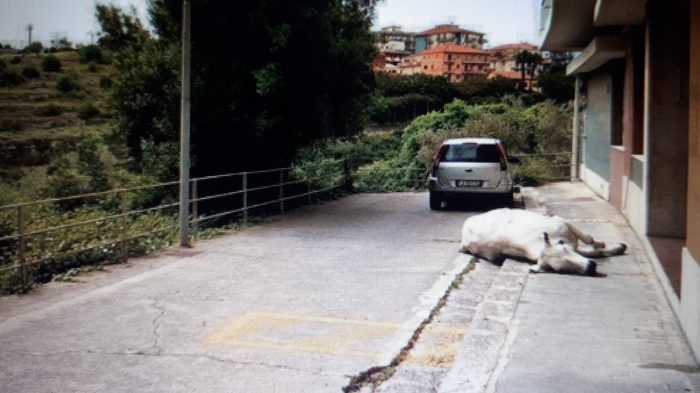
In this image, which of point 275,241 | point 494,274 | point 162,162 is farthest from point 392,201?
point 494,274

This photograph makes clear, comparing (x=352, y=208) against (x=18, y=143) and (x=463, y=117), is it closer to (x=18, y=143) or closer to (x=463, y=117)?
(x=463, y=117)

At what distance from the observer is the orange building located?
112500 millimetres

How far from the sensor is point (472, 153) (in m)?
16.6

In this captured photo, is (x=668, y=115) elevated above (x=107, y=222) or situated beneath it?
elevated above

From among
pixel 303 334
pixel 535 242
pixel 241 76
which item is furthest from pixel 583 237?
pixel 241 76

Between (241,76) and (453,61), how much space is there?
10256cm

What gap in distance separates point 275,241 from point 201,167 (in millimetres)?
5957

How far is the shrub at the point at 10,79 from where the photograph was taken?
4131 cm

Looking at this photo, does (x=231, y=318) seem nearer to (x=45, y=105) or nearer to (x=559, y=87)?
(x=45, y=105)

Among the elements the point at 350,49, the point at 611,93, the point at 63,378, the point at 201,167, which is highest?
the point at 350,49

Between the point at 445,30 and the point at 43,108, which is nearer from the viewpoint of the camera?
the point at 43,108

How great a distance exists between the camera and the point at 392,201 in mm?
19344

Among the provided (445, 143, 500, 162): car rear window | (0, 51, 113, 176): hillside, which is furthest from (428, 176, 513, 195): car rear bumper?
(0, 51, 113, 176): hillside

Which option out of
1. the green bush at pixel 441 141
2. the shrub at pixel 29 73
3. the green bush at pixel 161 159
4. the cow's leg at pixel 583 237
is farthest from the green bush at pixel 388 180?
the shrub at pixel 29 73
